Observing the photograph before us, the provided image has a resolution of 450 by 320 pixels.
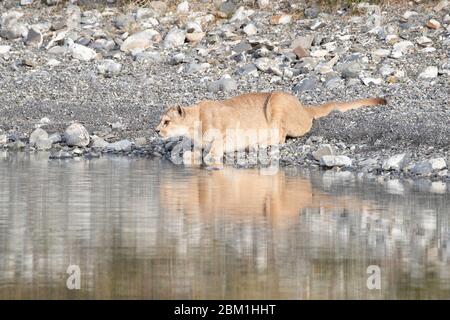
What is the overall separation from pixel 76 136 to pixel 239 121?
7.23 ft

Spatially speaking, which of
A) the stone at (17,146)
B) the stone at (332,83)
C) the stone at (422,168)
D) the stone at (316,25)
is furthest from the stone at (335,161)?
the stone at (316,25)

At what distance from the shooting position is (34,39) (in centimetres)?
2062

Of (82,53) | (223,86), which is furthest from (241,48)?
(82,53)

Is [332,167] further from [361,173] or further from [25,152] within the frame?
[25,152]

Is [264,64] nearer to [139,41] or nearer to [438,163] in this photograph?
[139,41]

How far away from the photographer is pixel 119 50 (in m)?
20.0

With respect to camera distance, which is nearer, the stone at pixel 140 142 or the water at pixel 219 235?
the water at pixel 219 235

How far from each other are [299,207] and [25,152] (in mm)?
5461

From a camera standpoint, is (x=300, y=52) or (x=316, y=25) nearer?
(x=300, y=52)

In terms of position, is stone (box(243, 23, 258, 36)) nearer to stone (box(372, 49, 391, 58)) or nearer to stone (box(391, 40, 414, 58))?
stone (box(372, 49, 391, 58))

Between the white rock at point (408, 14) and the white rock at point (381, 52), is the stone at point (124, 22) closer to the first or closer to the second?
the white rock at point (381, 52)

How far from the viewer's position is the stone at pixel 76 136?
1547cm

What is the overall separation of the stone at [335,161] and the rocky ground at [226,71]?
1cm
